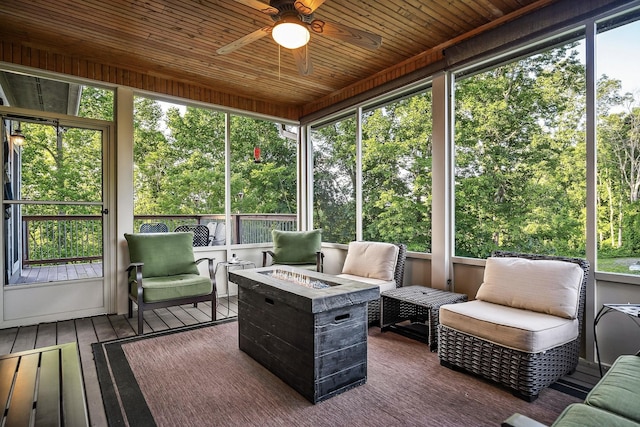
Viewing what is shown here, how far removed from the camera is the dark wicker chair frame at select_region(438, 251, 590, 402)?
2160 millimetres

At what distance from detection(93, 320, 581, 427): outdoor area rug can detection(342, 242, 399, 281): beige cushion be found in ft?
3.14

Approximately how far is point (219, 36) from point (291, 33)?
56.8 inches

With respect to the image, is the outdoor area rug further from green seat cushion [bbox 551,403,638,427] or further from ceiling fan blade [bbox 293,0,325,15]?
ceiling fan blade [bbox 293,0,325,15]

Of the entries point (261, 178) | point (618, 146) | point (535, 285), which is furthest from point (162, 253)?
point (618, 146)

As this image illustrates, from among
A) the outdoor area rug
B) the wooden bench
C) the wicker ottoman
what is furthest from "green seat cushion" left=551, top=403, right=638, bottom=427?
the wooden bench

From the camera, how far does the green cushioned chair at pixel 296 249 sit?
4816 mm

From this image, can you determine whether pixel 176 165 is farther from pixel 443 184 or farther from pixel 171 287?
pixel 443 184

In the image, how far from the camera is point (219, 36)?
346 cm

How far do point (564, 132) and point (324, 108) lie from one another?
10.6ft

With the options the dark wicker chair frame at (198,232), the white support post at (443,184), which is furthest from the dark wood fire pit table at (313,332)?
the dark wicker chair frame at (198,232)

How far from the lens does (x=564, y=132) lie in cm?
288

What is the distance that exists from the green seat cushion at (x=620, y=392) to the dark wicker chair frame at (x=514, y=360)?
0.53 meters

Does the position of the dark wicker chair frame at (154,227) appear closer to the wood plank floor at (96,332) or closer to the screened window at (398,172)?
the wood plank floor at (96,332)

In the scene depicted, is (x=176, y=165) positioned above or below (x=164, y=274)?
above
